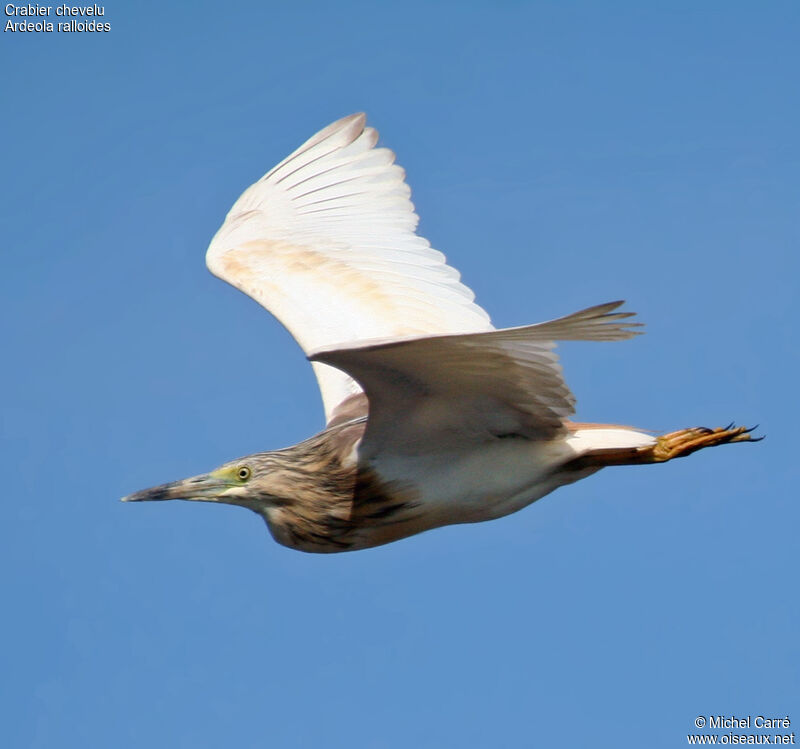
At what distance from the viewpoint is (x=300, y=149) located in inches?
446

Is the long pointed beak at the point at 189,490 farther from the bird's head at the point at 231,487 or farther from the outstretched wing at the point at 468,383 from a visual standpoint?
the outstretched wing at the point at 468,383

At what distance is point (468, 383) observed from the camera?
7.55 m

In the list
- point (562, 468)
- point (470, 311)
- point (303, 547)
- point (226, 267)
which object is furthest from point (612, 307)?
point (226, 267)

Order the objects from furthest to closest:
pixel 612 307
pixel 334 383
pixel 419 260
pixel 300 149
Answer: pixel 300 149, pixel 419 260, pixel 334 383, pixel 612 307

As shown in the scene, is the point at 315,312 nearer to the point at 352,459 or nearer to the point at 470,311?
the point at 470,311

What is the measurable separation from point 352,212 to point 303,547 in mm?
3393

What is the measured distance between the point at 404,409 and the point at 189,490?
1.48 m

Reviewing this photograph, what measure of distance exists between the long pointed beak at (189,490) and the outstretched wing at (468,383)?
0.94m

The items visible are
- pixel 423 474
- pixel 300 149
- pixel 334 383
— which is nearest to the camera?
pixel 423 474

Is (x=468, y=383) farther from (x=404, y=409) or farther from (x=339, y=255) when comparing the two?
(x=339, y=255)

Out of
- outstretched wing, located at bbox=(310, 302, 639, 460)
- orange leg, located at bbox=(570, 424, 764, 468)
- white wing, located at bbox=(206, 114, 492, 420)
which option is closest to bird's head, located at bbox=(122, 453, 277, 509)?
outstretched wing, located at bbox=(310, 302, 639, 460)

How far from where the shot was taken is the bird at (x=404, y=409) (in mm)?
7199

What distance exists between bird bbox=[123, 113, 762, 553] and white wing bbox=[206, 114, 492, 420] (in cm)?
2

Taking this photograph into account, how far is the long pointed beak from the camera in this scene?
8.33 m
